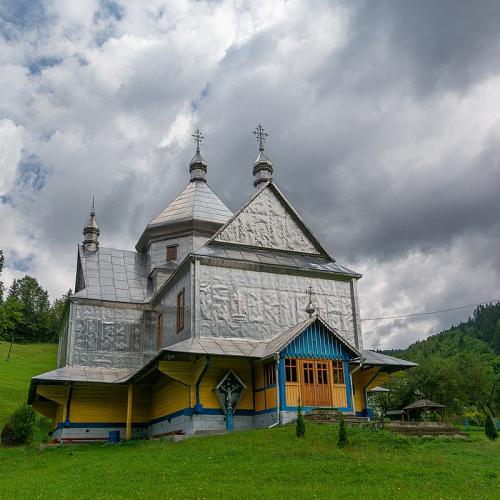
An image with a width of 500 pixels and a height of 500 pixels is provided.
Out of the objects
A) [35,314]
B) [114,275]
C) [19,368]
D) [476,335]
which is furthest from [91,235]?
[476,335]

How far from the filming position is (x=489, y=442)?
15.5m

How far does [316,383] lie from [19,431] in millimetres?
12367

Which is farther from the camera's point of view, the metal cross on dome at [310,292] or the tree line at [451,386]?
the tree line at [451,386]

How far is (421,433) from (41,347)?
211 ft

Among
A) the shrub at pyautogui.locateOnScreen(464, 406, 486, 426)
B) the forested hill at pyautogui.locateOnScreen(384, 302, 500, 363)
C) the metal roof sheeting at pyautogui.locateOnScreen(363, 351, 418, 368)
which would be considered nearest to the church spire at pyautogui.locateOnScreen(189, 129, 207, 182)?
the metal roof sheeting at pyautogui.locateOnScreen(363, 351, 418, 368)

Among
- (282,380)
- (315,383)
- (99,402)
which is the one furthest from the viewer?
(99,402)

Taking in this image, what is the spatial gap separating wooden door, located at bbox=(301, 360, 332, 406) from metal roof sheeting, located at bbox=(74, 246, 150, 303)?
10921 millimetres

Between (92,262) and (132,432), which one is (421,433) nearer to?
(132,432)

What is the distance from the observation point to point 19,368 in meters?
56.1

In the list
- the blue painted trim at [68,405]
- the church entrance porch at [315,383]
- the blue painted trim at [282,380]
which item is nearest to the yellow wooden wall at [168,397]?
the blue painted trim at [282,380]

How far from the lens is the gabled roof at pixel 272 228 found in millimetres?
24016

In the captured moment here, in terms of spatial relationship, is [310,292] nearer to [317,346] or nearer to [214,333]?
[317,346]

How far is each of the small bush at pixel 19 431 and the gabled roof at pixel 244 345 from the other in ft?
25.6

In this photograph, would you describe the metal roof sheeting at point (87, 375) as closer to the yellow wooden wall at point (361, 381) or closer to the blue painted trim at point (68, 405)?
the blue painted trim at point (68, 405)
